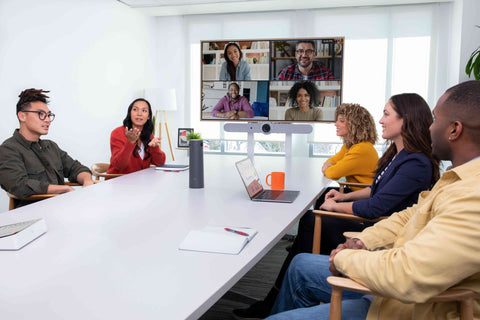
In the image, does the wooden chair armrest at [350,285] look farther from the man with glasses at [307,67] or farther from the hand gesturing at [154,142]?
the man with glasses at [307,67]

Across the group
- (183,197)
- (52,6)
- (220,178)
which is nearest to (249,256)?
(183,197)

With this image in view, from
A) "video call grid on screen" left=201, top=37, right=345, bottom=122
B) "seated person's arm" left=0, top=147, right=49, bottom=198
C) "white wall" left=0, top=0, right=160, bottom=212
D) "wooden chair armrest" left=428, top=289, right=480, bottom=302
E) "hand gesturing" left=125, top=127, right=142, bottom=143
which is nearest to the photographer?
"wooden chair armrest" left=428, top=289, right=480, bottom=302

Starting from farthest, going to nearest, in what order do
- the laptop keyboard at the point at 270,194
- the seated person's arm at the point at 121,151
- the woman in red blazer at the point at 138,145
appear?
the woman in red blazer at the point at 138,145
the seated person's arm at the point at 121,151
the laptop keyboard at the point at 270,194

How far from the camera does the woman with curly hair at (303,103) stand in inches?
205

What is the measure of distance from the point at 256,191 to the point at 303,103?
10.2ft

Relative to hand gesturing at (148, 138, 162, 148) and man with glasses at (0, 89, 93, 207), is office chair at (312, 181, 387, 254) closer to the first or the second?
man with glasses at (0, 89, 93, 207)

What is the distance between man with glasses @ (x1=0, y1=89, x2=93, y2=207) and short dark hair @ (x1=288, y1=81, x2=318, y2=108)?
2832 mm

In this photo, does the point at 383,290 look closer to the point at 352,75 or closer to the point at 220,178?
the point at 220,178

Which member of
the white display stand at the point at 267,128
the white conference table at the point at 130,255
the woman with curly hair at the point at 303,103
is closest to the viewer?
the white conference table at the point at 130,255

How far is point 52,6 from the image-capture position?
5.18m

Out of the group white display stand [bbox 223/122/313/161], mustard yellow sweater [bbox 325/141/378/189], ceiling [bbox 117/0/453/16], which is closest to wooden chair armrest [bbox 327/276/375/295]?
mustard yellow sweater [bbox 325/141/378/189]

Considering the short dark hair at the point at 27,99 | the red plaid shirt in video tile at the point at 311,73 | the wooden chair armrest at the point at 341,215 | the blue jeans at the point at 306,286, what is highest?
the red plaid shirt in video tile at the point at 311,73

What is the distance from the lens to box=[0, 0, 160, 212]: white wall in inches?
183

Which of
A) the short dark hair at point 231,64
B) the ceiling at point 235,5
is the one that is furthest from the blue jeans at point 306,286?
the ceiling at point 235,5
